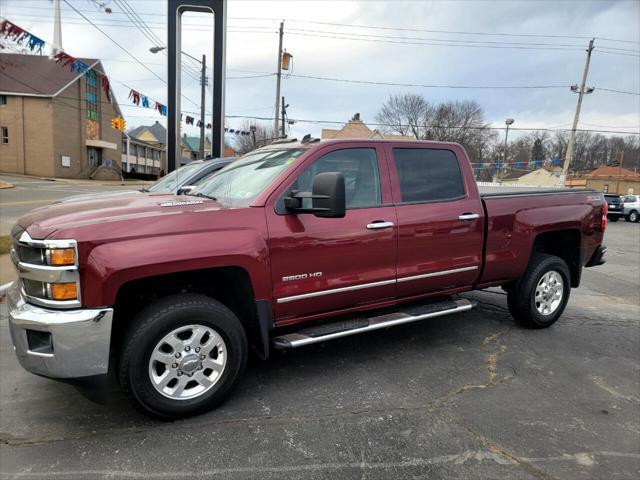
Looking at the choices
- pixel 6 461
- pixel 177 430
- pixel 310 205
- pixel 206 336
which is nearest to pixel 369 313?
pixel 310 205

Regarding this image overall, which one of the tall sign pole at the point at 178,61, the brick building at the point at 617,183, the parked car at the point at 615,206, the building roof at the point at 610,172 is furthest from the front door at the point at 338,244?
the building roof at the point at 610,172

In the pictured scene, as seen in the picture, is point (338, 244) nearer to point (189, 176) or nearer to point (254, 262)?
point (254, 262)

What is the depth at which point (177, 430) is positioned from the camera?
2.96m

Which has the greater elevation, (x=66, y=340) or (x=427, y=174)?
(x=427, y=174)

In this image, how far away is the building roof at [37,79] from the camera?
125 ft

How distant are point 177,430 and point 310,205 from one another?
1770 mm

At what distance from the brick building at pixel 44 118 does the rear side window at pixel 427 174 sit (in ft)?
135

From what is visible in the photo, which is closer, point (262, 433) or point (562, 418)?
point (262, 433)

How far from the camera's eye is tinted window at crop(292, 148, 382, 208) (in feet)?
11.9

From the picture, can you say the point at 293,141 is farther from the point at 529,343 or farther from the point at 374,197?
the point at 529,343

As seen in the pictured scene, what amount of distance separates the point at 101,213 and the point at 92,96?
156ft

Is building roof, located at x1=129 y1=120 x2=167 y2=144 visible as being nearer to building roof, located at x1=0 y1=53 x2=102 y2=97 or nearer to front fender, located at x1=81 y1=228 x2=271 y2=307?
building roof, located at x1=0 y1=53 x2=102 y2=97

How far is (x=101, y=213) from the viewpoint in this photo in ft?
9.90

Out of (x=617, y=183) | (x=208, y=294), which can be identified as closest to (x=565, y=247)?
(x=208, y=294)
